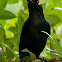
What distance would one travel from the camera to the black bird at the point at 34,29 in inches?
30.3

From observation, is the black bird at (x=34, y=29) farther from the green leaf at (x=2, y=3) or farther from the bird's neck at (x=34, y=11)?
the green leaf at (x=2, y=3)

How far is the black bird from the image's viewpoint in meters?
0.77

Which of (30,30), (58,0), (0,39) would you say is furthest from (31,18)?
(0,39)

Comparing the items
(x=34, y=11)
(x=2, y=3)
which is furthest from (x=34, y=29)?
(x=2, y=3)

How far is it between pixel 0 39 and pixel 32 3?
29 cm

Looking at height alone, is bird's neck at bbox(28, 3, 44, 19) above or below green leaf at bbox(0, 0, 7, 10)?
below

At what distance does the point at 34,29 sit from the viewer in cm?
78

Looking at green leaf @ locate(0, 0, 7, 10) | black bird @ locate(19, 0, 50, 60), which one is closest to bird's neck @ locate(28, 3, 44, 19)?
black bird @ locate(19, 0, 50, 60)

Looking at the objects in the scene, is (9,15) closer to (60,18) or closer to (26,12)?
(26,12)

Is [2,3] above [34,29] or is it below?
above

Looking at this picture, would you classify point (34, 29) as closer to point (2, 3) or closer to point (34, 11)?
point (34, 11)

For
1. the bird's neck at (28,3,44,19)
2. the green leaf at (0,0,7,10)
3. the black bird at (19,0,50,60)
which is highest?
the green leaf at (0,0,7,10)

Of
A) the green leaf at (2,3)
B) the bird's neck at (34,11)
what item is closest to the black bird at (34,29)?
the bird's neck at (34,11)

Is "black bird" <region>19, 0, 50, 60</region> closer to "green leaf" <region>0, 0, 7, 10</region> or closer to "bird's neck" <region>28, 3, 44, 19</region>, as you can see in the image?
"bird's neck" <region>28, 3, 44, 19</region>
